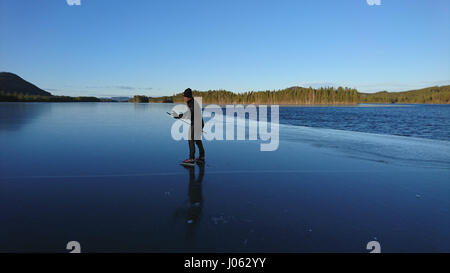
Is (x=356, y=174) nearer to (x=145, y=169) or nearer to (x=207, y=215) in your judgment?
(x=207, y=215)

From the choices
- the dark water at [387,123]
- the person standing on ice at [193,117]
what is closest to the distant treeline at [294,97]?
the dark water at [387,123]

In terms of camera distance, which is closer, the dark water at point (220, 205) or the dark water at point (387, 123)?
the dark water at point (220, 205)

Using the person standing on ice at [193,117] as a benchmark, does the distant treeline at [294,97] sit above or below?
above

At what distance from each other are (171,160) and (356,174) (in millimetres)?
5485

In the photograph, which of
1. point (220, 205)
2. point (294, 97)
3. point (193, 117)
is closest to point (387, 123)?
point (193, 117)

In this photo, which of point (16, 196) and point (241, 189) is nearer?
point (16, 196)

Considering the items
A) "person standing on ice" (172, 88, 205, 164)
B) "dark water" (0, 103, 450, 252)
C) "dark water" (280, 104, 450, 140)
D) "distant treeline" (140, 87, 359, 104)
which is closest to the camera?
"dark water" (0, 103, 450, 252)

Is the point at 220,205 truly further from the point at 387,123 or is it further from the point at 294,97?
the point at 294,97

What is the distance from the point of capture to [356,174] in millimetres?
6215

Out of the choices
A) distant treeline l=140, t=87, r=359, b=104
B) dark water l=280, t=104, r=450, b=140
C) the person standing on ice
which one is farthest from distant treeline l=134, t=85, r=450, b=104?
the person standing on ice

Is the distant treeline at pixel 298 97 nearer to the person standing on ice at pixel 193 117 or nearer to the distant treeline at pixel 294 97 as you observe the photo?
the distant treeline at pixel 294 97

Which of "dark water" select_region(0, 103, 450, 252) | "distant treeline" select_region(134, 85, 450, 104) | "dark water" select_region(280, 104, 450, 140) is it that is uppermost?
"distant treeline" select_region(134, 85, 450, 104)

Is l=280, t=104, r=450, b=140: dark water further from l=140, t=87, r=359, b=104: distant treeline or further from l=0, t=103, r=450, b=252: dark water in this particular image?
l=140, t=87, r=359, b=104: distant treeline
